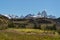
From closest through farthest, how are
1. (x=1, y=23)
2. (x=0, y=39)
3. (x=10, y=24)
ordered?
(x=0, y=39), (x=1, y=23), (x=10, y=24)

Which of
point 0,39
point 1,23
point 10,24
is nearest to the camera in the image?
point 0,39

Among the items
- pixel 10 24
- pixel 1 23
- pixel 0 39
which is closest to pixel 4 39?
pixel 0 39

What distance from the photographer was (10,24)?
67.1 metres

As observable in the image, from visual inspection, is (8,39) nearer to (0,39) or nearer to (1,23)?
(0,39)

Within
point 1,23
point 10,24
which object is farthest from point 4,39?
point 10,24

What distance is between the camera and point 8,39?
2259 centimetres

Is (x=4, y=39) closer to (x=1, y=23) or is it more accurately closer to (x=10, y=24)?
(x=1, y=23)

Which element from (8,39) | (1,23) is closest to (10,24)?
(1,23)

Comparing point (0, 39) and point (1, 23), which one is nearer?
point (0, 39)

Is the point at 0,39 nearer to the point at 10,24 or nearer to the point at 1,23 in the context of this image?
the point at 1,23

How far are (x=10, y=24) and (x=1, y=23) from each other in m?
11.9

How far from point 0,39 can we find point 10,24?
147 feet

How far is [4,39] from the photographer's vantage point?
73.8ft

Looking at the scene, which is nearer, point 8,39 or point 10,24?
point 8,39
